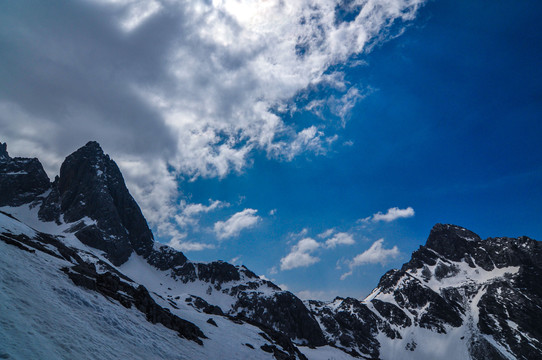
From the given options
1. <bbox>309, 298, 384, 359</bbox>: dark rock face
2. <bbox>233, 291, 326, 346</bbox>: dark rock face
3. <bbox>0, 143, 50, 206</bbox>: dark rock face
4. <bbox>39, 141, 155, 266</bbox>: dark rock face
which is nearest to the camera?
<bbox>233, 291, 326, 346</bbox>: dark rock face

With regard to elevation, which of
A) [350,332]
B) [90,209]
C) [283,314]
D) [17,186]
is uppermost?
[90,209]

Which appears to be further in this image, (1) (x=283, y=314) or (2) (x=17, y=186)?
(2) (x=17, y=186)

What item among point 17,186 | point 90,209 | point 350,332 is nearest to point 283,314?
point 350,332

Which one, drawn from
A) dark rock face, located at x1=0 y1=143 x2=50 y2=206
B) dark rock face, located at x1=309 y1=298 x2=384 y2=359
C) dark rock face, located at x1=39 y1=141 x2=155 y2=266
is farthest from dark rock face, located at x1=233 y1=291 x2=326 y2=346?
dark rock face, located at x1=0 y1=143 x2=50 y2=206

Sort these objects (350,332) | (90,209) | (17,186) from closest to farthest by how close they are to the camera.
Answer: (90,209) → (350,332) → (17,186)

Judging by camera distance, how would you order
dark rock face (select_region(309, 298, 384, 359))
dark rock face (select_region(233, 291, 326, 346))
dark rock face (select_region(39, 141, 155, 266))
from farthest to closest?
dark rock face (select_region(309, 298, 384, 359)) < dark rock face (select_region(39, 141, 155, 266)) < dark rock face (select_region(233, 291, 326, 346))

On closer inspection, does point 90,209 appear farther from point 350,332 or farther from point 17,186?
point 350,332

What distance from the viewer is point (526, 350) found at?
508 feet

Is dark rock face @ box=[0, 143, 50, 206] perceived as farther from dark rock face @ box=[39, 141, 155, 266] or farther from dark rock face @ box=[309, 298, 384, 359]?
dark rock face @ box=[309, 298, 384, 359]

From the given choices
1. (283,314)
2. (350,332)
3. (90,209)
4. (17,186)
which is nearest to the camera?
(283,314)

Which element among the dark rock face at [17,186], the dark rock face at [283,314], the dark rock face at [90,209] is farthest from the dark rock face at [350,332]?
the dark rock face at [17,186]

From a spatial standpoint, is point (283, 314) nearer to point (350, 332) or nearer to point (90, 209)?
point (350, 332)

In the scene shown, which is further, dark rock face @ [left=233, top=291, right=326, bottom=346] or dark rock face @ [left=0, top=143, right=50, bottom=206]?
dark rock face @ [left=0, top=143, right=50, bottom=206]

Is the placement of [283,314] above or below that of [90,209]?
below
